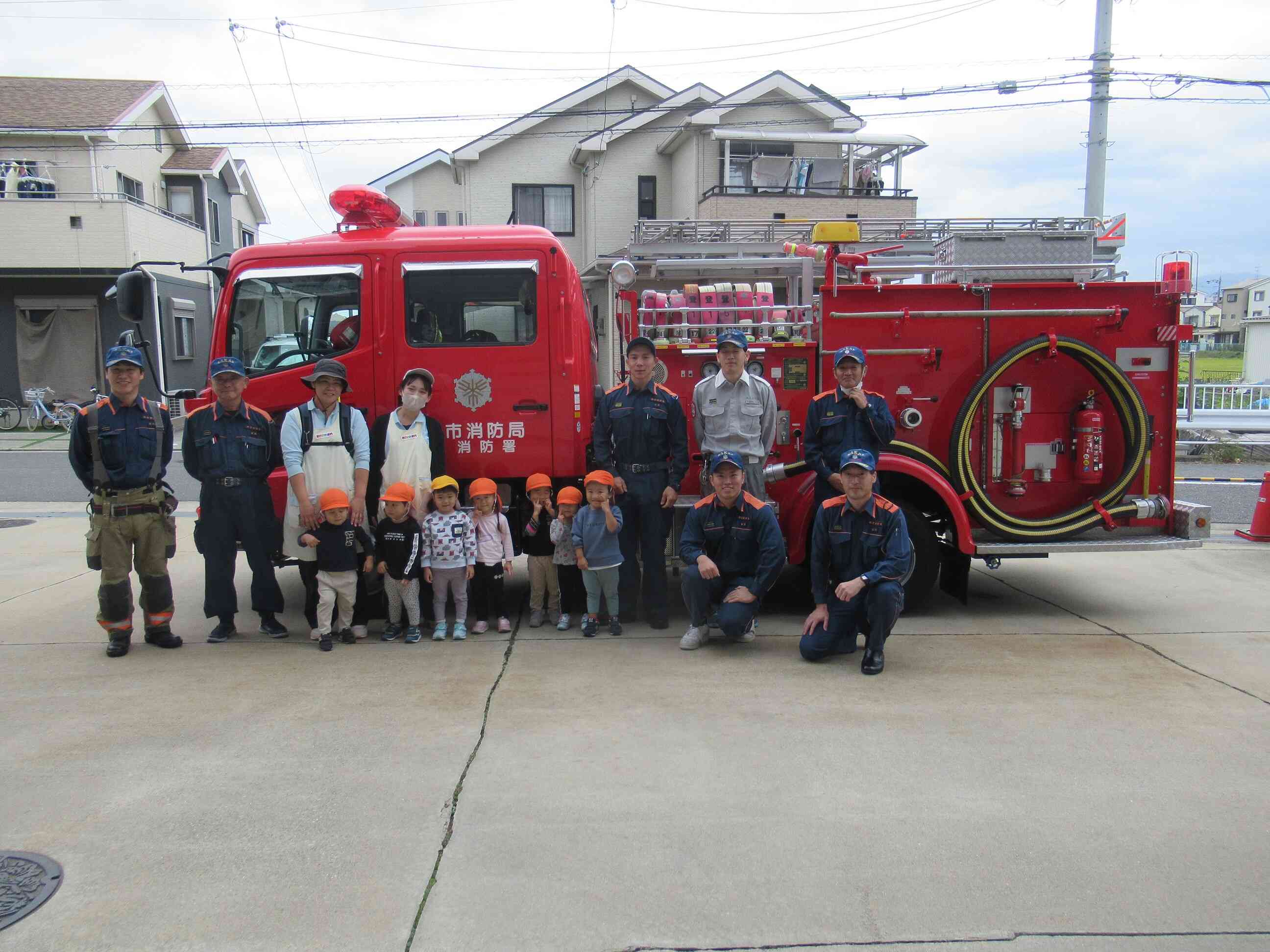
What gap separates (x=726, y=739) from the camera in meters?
4.60

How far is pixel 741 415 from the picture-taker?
6.42 m

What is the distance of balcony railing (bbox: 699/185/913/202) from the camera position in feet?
77.5

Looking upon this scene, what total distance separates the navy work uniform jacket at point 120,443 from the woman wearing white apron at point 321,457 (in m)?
0.79

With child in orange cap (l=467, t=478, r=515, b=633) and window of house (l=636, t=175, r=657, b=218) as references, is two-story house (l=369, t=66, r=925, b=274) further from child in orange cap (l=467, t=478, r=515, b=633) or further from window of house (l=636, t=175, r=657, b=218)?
child in orange cap (l=467, t=478, r=515, b=633)

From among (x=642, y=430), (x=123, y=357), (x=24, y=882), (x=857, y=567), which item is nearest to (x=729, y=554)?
(x=857, y=567)

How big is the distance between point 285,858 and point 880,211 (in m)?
24.0

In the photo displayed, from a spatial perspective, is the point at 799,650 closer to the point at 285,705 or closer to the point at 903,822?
→ the point at 903,822

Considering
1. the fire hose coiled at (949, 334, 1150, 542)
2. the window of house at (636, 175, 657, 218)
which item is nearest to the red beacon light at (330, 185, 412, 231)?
the fire hose coiled at (949, 334, 1150, 542)

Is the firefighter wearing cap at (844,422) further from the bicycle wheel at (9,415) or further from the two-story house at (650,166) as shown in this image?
the bicycle wheel at (9,415)

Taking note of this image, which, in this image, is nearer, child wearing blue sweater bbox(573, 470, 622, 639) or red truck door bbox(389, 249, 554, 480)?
child wearing blue sweater bbox(573, 470, 622, 639)

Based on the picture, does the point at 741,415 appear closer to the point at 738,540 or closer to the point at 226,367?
the point at 738,540

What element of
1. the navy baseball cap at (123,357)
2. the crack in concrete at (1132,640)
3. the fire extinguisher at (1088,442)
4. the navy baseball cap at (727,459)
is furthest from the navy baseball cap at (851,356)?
the navy baseball cap at (123,357)

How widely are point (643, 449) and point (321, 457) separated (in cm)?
204

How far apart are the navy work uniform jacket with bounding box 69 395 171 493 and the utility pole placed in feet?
50.9
